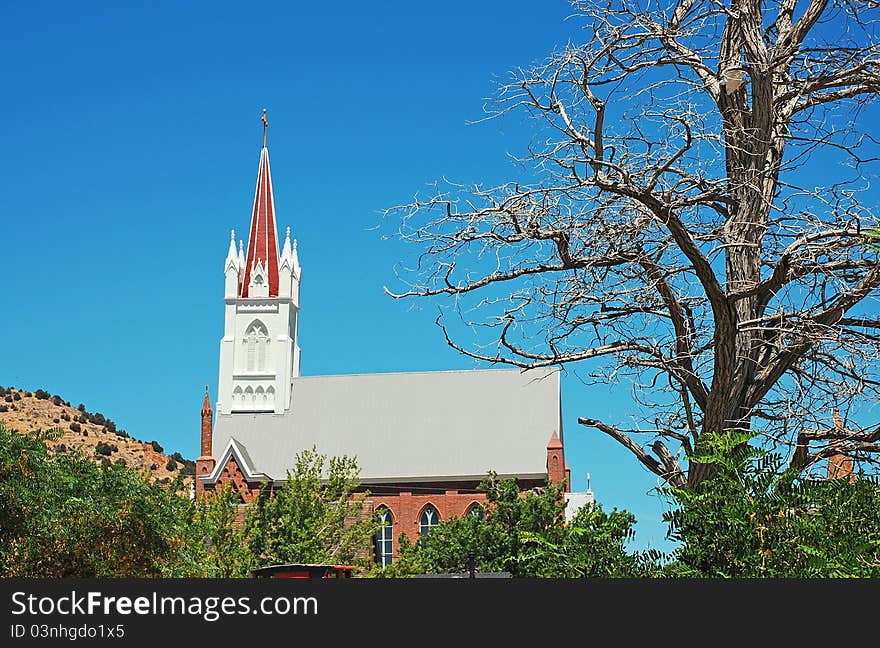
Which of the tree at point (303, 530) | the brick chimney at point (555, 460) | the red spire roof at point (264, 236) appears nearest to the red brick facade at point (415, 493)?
the brick chimney at point (555, 460)

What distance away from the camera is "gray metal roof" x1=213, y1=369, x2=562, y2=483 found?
61.8 metres

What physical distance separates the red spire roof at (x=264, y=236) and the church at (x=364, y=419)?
65 millimetres

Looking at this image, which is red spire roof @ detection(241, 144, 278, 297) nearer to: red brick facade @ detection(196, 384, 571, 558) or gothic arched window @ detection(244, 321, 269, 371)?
gothic arched window @ detection(244, 321, 269, 371)

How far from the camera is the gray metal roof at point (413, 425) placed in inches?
2434

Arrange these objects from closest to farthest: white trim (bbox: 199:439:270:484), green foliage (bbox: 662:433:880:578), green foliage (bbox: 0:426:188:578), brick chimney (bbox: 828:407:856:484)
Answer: green foliage (bbox: 662:433:880:578)
brick chimney (bbox: 828:407:856:484)
green foliage (bbox: 0:426:188:578)
white trim (bbox: 199:439:270:484)

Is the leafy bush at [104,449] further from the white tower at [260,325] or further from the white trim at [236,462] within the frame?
the white trim at [236,462]

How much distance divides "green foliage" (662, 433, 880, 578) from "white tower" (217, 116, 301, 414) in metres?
61.0

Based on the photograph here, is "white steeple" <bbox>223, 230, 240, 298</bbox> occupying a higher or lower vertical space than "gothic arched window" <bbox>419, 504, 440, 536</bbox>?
higher

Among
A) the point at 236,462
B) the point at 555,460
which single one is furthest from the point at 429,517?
the point at 236,462

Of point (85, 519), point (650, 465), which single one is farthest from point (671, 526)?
point (85, 519)

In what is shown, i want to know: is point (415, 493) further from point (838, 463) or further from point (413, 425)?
point (838, 463)

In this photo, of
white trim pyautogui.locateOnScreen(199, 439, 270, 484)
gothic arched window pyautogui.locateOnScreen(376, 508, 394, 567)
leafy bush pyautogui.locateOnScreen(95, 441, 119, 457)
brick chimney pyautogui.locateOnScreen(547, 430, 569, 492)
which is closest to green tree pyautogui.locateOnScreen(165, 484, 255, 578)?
white trim pyautogui.locateOnScreen(199, 439, 270, 484)

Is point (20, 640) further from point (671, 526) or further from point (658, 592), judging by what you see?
point (671, 526)

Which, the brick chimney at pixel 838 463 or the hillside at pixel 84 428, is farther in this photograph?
the hillside at pixel 84 428
